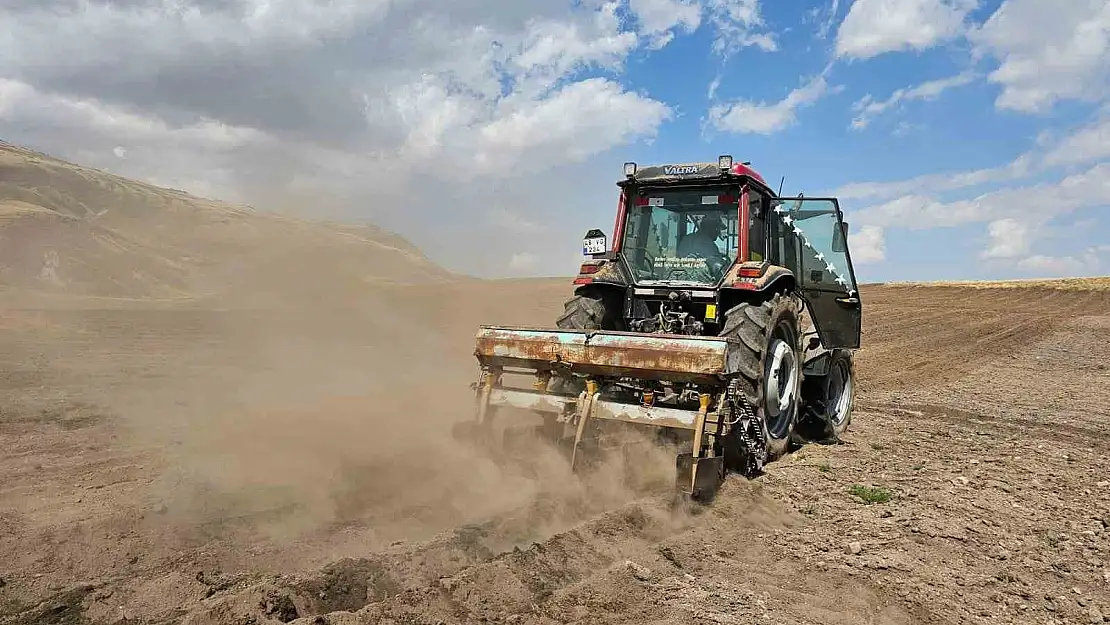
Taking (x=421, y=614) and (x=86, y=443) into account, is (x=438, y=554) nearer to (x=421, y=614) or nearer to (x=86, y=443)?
(x=421, y=614)

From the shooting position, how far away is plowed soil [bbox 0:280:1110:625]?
349 centimetres

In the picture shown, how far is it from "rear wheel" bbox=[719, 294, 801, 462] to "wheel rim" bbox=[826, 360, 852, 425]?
1.43 m

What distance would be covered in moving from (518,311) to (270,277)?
8555mm

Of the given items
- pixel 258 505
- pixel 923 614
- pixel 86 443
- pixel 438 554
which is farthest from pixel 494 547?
pixel 86 443

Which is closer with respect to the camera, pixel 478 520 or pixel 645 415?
pixel 478 520

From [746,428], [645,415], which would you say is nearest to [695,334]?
[746,428]

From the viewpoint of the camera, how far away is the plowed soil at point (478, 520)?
11.4 feet

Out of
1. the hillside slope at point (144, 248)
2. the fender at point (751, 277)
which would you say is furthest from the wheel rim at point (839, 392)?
the hillside slope at point (144, 248)

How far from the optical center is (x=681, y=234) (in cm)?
675

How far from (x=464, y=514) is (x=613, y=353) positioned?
62.4 inches

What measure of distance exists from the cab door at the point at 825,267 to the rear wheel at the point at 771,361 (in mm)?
866

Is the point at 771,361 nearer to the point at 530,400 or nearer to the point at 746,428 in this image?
the point at 746,428

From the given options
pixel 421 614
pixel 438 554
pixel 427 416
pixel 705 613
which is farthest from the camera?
pixel 427 416

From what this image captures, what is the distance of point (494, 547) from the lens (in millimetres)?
4141
